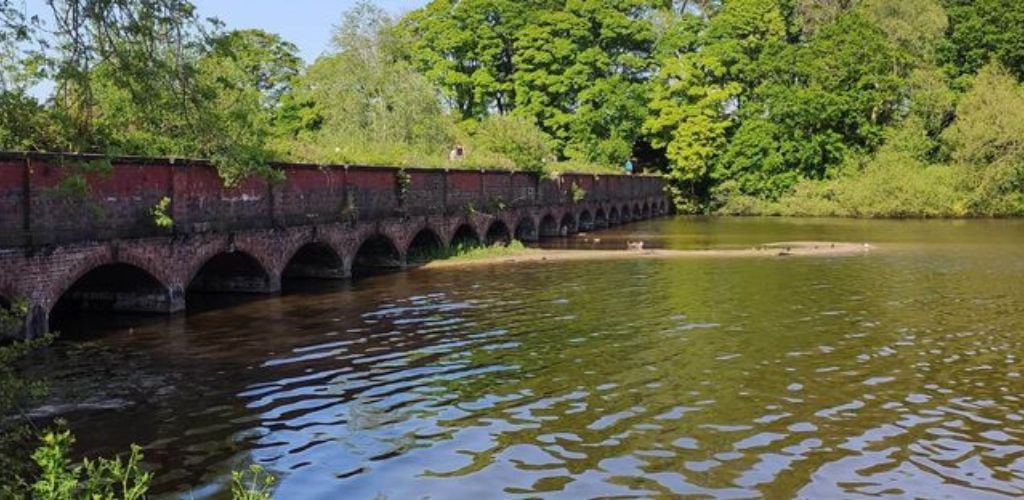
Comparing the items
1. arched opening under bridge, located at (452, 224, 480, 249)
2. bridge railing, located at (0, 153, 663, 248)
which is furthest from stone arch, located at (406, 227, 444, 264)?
bridge railing, located at (0, 153, 663, 248)

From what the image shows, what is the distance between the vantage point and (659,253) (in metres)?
33.2

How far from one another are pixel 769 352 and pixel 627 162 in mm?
53753

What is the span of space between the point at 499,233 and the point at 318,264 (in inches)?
527

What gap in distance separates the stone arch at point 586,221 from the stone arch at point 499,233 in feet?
41.4

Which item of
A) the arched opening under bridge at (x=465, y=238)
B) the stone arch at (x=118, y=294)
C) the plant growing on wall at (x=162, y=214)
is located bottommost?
the stone arch at (x=118, y=294)

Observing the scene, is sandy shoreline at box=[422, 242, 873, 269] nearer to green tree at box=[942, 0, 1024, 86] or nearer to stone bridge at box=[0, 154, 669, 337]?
stone bridge at box=[0, 154, 669, 337]

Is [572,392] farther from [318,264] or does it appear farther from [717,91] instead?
[717,91]

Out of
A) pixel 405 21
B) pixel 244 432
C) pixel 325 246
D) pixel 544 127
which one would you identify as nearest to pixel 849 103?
pixel 544 127

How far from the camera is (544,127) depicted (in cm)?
7038

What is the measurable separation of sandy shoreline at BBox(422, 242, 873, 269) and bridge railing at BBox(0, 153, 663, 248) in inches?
92.3

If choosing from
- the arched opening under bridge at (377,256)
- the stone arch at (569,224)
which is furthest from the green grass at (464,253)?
the stone arch at (569,224)

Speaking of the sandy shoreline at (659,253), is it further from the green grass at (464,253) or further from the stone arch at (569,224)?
the stone arch at (569,224)

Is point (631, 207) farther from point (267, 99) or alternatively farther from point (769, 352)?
point (769, 352)

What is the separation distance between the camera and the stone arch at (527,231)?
41.2m
